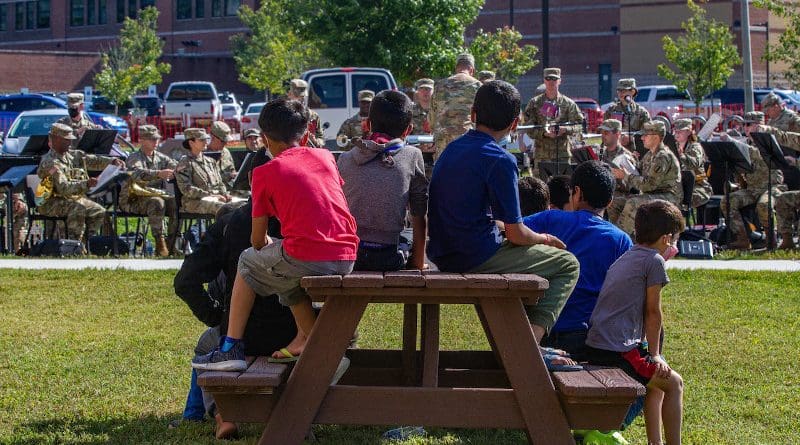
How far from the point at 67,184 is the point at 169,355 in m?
6.76

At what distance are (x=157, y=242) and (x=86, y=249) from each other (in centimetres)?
90

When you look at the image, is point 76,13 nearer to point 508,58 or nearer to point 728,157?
point 508,58

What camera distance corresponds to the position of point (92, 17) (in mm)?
76062

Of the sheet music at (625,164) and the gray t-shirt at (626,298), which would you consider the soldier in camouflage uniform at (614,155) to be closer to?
the sheet music at (625,164)

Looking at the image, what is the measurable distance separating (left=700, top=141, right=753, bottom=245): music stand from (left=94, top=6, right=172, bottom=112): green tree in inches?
1704

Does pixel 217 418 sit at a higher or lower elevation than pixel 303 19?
lower

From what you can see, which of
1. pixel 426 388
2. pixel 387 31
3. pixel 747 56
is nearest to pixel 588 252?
pixel 426 388

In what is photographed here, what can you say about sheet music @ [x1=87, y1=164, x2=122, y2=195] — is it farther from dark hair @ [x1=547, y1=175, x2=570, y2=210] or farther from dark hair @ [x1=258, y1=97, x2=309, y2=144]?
dark hair @ [x1=258, y1=97, x2=309, y2=144]

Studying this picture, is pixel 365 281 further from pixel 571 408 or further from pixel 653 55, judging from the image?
pixel 653 55

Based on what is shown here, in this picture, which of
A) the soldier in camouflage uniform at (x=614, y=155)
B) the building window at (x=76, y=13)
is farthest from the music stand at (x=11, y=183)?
the building window at (x=76, y=13)

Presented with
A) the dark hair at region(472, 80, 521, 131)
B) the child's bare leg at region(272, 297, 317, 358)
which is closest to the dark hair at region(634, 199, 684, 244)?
the dark hair at region(472, 80, 521, 131)

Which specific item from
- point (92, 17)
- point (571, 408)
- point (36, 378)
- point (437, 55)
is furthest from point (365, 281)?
point (92, 17)

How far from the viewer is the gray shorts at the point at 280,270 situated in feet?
17.0

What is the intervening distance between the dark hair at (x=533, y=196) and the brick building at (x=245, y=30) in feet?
153
